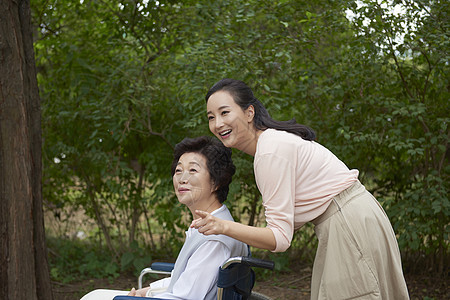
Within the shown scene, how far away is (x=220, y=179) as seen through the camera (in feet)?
7.49

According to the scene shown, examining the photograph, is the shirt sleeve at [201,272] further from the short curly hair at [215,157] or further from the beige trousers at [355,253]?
the beige trousers at [355,253]

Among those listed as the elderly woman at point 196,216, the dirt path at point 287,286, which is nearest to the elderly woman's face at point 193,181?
the elderly woman at point 196,216

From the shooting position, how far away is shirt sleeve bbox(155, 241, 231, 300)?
2105 mm

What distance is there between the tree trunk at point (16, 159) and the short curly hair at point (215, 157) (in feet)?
4.21

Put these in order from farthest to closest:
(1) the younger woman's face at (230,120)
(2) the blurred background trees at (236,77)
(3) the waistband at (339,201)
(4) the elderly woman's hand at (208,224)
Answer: (2) the blurred background trees at (236,77), (1) the younger woman's face at (230,120), (3) the waistband at (339,201), (4) the elderly woman's hand at (208,224)

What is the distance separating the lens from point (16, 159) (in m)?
3.12

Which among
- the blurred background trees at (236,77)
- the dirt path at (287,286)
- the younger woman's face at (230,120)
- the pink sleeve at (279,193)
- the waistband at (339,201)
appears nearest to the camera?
the pink sleeve at (279,193)

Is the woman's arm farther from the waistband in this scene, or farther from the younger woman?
the waistband

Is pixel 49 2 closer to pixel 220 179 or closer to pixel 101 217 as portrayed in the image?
pixel 101 217

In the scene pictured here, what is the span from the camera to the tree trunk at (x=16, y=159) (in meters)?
3.08

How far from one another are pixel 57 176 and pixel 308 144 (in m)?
3.78

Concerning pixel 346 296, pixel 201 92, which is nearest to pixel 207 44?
pixel 201 92

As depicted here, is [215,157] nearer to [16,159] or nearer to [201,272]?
[201,272]

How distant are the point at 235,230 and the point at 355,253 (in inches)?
18.4
